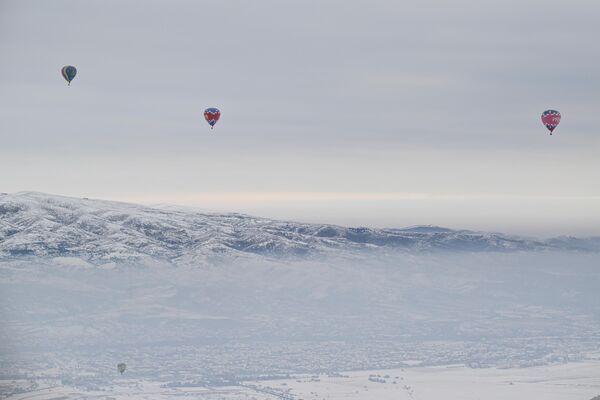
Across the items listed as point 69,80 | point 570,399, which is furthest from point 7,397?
point 570,399

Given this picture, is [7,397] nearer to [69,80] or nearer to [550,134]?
[69,80]

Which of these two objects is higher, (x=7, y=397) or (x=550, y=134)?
(x=550, y=134)

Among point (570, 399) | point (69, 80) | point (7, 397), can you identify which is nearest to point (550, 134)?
point (570, 399)

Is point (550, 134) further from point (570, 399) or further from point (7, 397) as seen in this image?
point (7, 397)

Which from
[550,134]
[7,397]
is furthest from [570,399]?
[7,397]

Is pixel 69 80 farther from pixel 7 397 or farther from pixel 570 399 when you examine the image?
pixel 570 399

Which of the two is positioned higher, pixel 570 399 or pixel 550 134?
pixel 550 134

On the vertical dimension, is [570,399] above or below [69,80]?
below
